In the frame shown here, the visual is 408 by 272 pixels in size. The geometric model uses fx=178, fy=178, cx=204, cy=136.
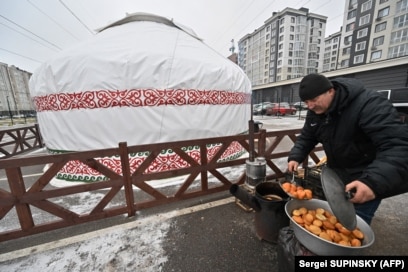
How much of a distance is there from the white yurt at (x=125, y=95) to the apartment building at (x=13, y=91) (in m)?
58.4

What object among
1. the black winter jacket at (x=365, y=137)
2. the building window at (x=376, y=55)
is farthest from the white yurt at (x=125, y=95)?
the building window at (x=376, y=55)

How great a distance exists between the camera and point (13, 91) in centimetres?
5409

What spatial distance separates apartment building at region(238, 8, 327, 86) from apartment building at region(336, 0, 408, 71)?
37.4 feet

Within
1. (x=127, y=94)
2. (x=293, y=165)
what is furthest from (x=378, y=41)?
(x=127, y=94)

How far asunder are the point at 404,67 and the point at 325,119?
58.9 feet

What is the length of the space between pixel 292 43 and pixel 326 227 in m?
54.2

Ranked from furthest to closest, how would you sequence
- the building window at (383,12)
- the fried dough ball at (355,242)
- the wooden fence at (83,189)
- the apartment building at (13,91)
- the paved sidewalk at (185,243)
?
the apartment building at (13,91) < the building window at (383,12) < the wooden fence at (83,189) < the paved sidewalk at (185,243) < the fried dough ball at (355,242)

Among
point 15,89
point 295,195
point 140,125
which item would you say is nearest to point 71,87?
point 140,125

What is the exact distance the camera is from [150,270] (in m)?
1.99

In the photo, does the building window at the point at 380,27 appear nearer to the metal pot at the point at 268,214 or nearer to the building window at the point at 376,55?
the building window at the point at 376,55

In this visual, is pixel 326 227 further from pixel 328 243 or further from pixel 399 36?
pixel 399 36

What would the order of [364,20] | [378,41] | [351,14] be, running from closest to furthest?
[378,41] → [364,20] → [351,14]

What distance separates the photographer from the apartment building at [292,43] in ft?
147

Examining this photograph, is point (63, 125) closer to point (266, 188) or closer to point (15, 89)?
point (266, 188)
